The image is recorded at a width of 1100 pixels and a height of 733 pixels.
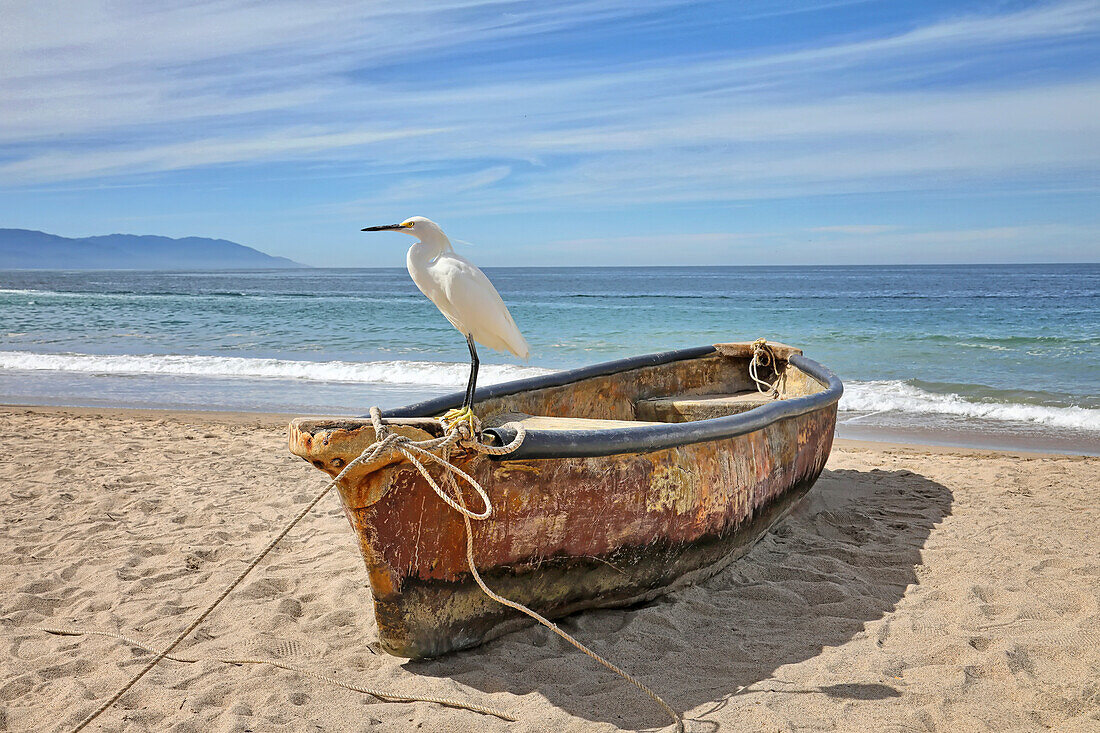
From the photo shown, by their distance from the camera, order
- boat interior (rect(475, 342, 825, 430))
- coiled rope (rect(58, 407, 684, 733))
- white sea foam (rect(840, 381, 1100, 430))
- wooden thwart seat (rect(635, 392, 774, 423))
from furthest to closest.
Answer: white sea foam (rect(840, 381, 1100, 430)), wooden thwart seat (rect(635, 392, 774, 423)), boat interior (rect(475, 342, 825, 430)), coiled rope (rect(58, 407, 684, 733))

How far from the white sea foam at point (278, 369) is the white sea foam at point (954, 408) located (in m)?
5.14

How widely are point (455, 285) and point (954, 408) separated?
8.81 metres

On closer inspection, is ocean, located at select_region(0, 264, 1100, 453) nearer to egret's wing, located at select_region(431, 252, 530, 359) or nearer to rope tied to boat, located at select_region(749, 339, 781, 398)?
rope tied to boat, located at select_region(749, 339, 781, 398)

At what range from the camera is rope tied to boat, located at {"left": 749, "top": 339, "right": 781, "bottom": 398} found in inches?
272

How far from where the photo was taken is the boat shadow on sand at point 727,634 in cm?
284

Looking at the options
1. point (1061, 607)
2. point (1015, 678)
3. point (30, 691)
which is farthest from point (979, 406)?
point (30, 691)

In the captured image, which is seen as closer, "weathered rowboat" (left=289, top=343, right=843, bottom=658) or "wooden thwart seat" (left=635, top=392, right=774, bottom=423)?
"weathered rowboat" (left=289, top=343, right=843, bottom=658)

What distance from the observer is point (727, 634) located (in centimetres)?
336

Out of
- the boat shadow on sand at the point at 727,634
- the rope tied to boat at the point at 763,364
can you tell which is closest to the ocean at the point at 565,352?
the rope tied to boat at the point at 763,364

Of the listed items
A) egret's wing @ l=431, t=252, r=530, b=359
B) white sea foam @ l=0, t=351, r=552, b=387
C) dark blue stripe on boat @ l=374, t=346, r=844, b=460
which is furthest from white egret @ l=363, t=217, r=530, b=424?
white sea foam @ l=0, t=351, r=552, b=387

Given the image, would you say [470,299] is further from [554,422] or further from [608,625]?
[608,625]

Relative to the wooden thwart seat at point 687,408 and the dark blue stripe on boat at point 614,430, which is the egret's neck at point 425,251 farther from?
the wooden thwart seat at point 687,408

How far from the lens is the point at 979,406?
9.66m

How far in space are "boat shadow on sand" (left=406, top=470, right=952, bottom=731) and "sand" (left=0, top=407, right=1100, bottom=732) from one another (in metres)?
0.01
